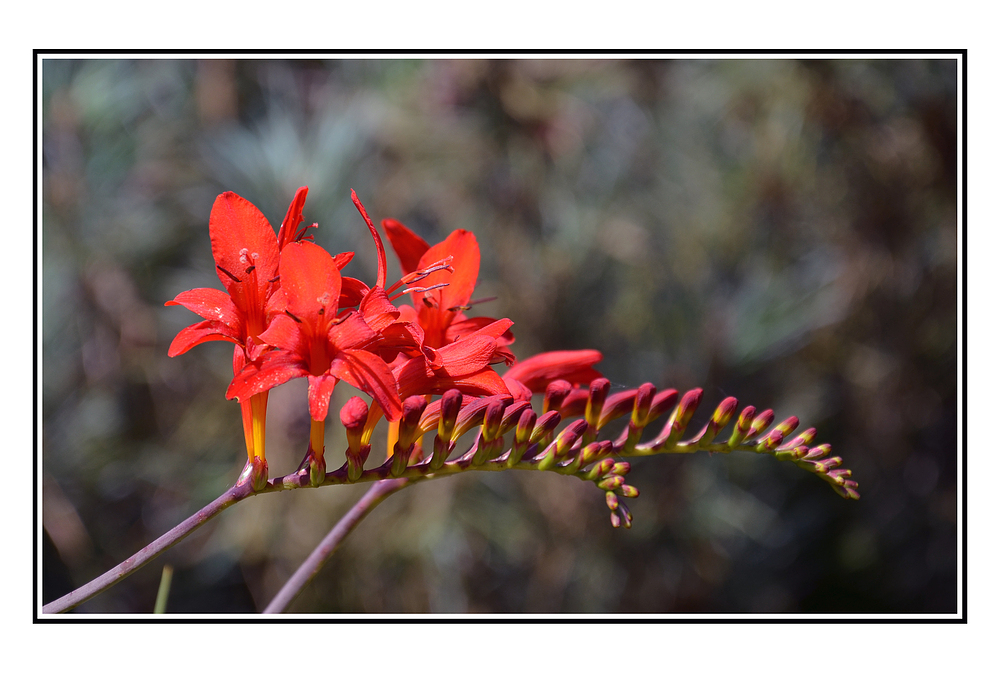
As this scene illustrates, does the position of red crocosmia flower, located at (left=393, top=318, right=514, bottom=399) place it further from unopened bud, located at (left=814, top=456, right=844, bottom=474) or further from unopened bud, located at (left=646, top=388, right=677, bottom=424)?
unopened bud, located at (left=814, top=456, right=844, bottom=474)

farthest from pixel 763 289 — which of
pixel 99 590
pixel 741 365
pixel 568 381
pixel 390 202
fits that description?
pixel 99 590

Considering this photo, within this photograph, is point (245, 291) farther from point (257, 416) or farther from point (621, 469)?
point (621, 469)

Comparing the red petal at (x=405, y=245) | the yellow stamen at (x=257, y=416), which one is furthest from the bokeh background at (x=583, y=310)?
the yellow stamen at (x=257, y=416)

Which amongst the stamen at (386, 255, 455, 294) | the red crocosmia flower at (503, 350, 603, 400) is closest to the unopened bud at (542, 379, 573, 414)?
the red crocosmia flower at (503, 350, 603, 400)

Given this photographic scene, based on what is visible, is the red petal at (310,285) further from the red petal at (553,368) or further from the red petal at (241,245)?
the red petal at (553,368)

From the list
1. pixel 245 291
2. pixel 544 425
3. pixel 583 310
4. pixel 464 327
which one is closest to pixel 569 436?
pixel 544 425

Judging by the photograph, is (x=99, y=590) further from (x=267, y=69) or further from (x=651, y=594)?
(x=267, y=69)
